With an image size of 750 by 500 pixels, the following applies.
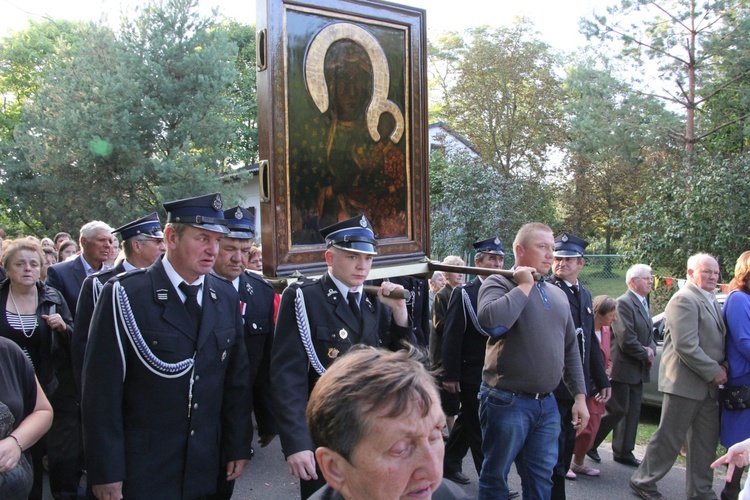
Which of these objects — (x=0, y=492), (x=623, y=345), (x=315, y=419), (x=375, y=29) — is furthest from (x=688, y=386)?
(x=0, y=492)

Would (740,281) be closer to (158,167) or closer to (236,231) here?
(236,231)

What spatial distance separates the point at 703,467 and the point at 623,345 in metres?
1.35

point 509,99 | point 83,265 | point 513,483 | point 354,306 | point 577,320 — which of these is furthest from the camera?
point 509,99

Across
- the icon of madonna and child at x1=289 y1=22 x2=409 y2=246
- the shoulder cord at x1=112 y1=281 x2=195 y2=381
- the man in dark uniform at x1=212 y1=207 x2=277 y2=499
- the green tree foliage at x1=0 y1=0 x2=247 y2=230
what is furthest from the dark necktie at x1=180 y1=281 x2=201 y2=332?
the green tree foliage at x1=0 y1=0 x2=247 y2=230

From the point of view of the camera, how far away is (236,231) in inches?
182

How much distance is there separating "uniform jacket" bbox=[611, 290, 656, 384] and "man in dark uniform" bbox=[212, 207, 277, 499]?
3.50 meters

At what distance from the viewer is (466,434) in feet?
18.5

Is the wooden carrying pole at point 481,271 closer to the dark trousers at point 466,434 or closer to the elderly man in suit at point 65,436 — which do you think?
the dark trousers at point 466,434

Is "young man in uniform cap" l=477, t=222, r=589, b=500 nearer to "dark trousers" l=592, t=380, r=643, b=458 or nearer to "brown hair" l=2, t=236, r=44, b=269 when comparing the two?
"dark trousers" l=592, t=380, r=643, b=458

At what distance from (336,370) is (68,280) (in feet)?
14.2

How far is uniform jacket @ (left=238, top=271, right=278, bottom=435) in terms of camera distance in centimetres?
407

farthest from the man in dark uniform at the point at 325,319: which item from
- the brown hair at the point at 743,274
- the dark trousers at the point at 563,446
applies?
the brown hair at the point at 743,274

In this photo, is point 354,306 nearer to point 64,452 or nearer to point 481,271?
point 481,271

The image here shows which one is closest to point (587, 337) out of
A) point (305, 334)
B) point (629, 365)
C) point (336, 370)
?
point (629, 365)
